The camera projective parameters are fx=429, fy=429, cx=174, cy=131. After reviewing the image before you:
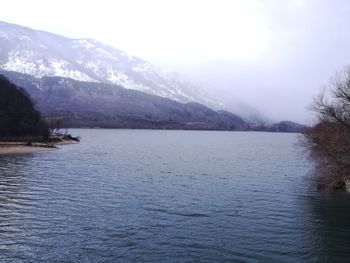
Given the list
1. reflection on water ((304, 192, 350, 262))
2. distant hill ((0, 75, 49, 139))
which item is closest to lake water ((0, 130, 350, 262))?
reflection on water ((304, 192, 350, 262))

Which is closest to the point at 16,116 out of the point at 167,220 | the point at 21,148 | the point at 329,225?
the point at 21,148

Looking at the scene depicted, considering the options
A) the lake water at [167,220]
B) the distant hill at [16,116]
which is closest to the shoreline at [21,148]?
the distant hill at [16,116]

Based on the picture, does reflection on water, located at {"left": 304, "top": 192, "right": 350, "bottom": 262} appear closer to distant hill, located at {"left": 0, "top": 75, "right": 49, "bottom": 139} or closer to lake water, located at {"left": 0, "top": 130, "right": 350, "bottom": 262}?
lake water, located at {"left": 0, "top": 130, "right": 350, "bottom": 262}

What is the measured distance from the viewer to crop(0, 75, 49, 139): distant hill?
155 m

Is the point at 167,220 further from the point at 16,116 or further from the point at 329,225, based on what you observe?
the point at 16,116

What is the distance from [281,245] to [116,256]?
13.1 meters

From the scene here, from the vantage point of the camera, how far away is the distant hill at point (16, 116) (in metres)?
155

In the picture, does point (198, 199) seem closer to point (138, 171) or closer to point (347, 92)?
point (347, 92)

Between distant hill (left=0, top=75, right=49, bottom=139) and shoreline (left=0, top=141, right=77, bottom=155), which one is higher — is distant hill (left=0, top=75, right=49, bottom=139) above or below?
above

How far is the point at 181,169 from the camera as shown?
286 ft

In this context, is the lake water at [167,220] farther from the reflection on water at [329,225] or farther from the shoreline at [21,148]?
the shoreline at [21,148]

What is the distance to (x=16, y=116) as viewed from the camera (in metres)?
159

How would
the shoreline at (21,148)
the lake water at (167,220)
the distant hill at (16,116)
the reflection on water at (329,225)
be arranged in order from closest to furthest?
the lake water at (167,220) < the reflection on water at (329,225) < the shoreline at (21,148) < the distant hill at (16,116)

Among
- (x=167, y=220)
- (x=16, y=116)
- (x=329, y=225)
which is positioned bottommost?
(x=167, y=220)
